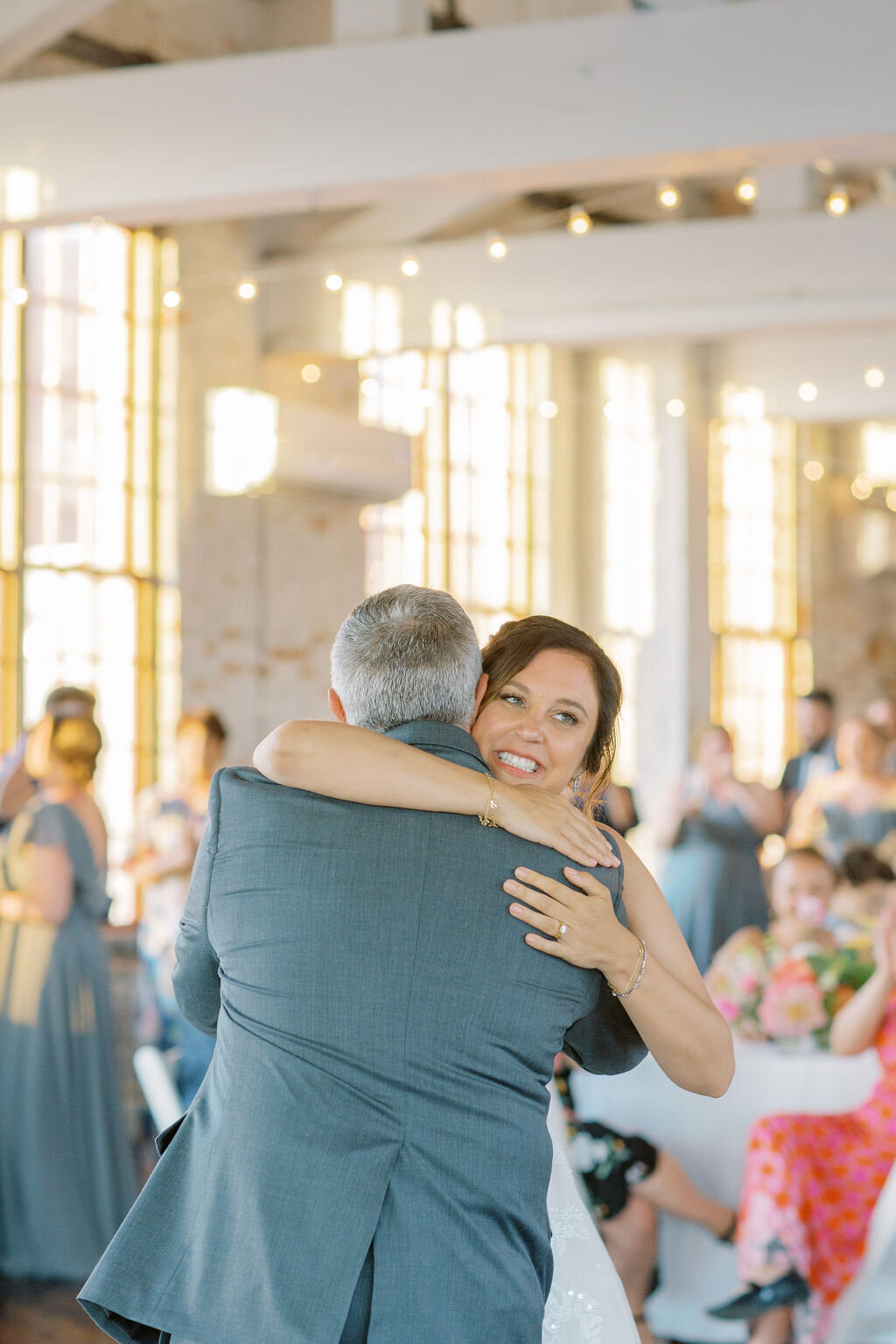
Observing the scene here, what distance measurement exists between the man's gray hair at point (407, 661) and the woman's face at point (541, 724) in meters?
0.30

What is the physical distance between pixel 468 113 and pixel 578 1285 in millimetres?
3657

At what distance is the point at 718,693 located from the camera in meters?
13.2

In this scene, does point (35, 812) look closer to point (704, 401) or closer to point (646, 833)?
point (704, 401)

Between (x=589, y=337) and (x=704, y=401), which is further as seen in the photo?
(x=704, y=401)

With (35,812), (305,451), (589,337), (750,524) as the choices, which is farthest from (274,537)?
(750,524)

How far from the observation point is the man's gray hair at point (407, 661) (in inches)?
69.4

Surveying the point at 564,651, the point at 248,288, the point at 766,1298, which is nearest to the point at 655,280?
the point at 248,288

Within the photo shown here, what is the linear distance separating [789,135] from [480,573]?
6729 mm

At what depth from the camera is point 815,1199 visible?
12.0 ft

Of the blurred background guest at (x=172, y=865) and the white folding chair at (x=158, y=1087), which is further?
the blurred background guest at (x=172, y=865)

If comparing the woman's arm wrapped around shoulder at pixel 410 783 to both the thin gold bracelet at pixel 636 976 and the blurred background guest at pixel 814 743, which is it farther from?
the blurred background guest at pixel 814 743

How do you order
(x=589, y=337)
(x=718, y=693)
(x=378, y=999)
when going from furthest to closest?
1. (x=718, y=693)
2. (x=589, y=337)
3. (x=378, y=999)

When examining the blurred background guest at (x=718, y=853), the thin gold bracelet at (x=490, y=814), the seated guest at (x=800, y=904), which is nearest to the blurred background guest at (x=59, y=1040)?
the seated guest at (x=800, y=904)

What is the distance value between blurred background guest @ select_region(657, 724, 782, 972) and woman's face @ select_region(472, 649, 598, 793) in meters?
4.68
